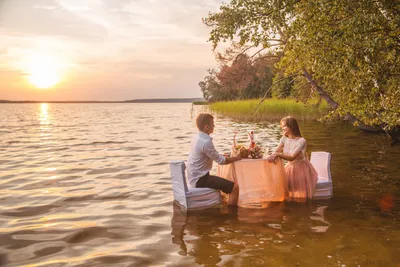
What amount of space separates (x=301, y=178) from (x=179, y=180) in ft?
8.68

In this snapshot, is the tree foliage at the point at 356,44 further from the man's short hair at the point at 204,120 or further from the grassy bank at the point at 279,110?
the grassy bank at the point at 279,110

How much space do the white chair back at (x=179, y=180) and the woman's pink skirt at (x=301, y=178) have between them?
2340 millimetres

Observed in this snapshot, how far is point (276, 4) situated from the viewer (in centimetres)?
1350

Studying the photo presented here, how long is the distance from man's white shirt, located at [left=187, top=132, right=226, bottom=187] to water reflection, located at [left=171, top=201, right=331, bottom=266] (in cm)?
77

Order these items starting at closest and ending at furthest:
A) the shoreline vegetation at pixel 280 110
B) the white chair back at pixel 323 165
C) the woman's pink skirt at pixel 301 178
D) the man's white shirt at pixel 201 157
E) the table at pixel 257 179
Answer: the man's white shirt at pixel 201 157 → the table at pixel 257 179 → the woman's pink skirt at pixel 301 178 → the white chair back at pixel 323 165 → the shoreline vegetation at pixel 280 110

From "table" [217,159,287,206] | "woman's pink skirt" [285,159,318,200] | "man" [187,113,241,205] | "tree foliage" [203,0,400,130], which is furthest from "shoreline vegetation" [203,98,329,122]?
"man" [187,113,241,205]

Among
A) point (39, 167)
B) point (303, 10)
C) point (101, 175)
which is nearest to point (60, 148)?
point (39, 167)

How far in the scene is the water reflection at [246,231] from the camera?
5.80 m

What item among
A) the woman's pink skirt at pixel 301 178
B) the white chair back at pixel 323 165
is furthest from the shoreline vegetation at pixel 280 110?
the woman's pink skirt at pixel 301 178

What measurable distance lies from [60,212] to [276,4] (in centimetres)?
977

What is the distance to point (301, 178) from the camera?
8.51m

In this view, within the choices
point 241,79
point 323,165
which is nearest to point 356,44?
point 323,165

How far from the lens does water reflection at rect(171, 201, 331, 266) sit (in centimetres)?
580

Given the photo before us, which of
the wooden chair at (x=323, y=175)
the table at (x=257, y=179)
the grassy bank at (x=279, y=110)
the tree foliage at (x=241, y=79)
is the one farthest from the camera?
the grassy bank at (x=279, y=110)
